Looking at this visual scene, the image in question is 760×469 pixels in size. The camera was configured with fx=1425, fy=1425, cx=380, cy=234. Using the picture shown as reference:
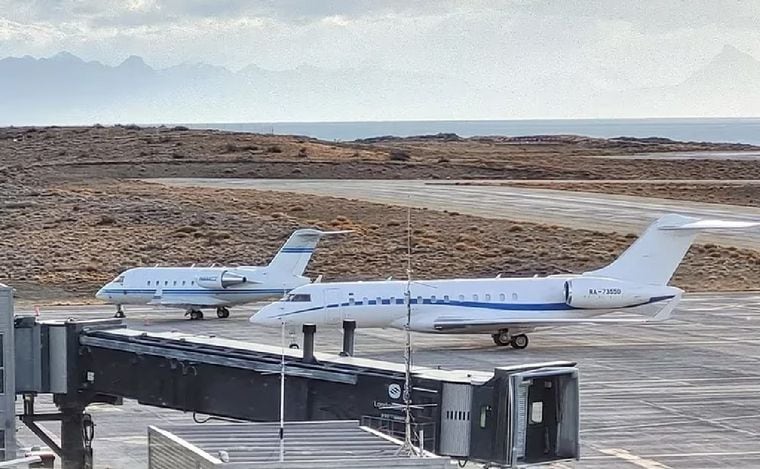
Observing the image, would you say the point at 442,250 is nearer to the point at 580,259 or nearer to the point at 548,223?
the point at 580,259

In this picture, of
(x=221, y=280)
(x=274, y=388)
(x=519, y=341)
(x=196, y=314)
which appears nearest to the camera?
(x=274, y=388)

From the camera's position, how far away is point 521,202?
5497 inches

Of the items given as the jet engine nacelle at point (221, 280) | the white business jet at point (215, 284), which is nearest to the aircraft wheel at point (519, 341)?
the white business jet at point (215, 284)

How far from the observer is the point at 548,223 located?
12038 cm

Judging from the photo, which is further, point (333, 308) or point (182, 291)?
point (182, 291)

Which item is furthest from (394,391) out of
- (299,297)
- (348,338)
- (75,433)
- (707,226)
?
(707,226)

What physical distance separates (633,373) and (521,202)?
8347cm

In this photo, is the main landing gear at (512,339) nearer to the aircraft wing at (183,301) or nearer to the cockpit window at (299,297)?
the cockpit window at (299,297)

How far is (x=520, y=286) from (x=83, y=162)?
124227 mm

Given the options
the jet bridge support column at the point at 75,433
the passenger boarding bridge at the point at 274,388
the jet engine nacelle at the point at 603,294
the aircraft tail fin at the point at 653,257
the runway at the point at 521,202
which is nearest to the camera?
the passenger boarding bridge at the point at 274,388

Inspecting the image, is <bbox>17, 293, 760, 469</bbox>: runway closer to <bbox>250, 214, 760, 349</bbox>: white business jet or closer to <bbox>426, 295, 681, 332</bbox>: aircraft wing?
<bbox>426, 295, 681, 332</bbox>: aircraft wing

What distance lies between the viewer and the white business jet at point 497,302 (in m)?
63.7

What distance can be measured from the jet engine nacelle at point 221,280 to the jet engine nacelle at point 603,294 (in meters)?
19.1

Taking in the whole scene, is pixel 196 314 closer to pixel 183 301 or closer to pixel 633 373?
pixel 183 301
